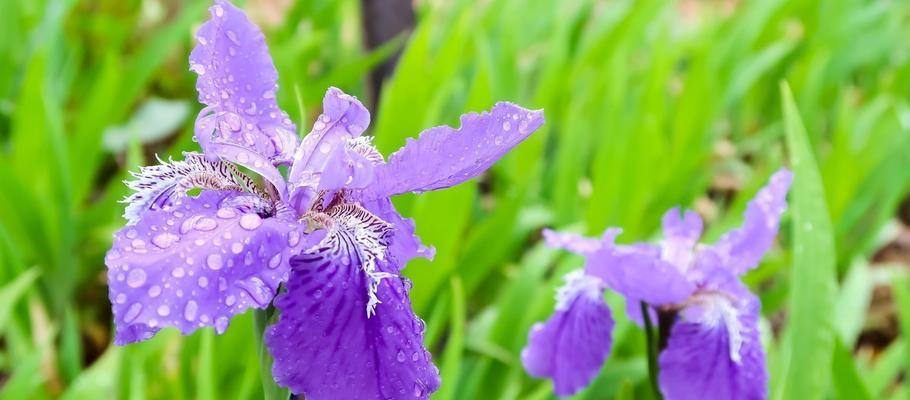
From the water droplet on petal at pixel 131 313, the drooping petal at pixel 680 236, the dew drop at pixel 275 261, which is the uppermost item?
the drooping petal at pixel 680 236

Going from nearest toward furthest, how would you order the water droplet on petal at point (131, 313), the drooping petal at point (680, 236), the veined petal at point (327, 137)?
1. the water droplet on petal at point (131, 313)
2. the veined petal at point (327, 137)
3. the drooping petal at point (680, 236)

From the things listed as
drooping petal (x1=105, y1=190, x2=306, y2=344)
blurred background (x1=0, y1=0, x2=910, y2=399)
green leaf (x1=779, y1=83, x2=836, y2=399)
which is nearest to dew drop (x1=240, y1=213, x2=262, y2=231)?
drooping petal (x1=105, y1=190, x2=306, y2=344)

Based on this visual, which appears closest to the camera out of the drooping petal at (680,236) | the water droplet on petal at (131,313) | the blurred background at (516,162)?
the water droplet on petal at (131,313)

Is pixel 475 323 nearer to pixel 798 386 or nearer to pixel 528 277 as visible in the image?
pixel 528 277

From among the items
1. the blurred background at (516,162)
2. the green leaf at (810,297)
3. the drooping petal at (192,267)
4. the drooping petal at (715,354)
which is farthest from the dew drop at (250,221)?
the green leaf at (810,297)

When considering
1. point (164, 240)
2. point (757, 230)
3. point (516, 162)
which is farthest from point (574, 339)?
point (516, 162)

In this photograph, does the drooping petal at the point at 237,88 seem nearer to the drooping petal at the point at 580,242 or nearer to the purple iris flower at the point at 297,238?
the purple iris flower at the point at 297,238

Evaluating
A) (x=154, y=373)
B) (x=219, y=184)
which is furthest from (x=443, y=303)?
(x=219, y=184)

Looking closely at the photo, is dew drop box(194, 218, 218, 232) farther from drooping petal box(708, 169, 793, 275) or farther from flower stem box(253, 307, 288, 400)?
drooping petal box(708, 169, 793, 275)
